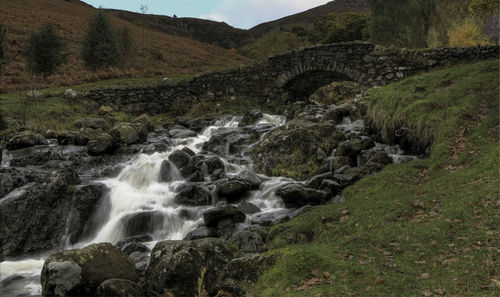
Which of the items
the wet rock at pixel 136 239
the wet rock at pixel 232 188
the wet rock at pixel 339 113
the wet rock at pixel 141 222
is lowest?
the wet rock at pixel 136 239

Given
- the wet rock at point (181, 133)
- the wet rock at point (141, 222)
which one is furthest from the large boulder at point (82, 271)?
the wet rock at point (181, 133)

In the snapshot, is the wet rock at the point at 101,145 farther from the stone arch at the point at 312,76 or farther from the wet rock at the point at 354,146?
the stone arch at the point at 312,76

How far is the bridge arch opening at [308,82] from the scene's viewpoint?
882 inches

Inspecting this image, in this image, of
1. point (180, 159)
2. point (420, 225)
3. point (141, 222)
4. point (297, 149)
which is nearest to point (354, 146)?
point (297, 149)

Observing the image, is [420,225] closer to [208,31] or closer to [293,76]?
[293,76]

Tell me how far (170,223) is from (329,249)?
5280 millimetres

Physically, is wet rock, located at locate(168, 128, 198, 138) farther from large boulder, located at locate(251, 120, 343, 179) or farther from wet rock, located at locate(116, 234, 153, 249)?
wet rock, located at locate(116, 234, 153, 249)

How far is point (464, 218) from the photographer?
557cm

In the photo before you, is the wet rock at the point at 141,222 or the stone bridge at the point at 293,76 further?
the stone bridge at the point at 293,76

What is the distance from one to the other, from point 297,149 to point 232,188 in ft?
10.9

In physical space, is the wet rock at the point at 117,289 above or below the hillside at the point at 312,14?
below

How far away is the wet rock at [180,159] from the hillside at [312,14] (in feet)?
299

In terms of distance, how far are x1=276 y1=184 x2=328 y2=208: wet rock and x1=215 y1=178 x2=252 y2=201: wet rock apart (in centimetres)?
136

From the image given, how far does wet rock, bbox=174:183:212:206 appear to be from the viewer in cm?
1001
